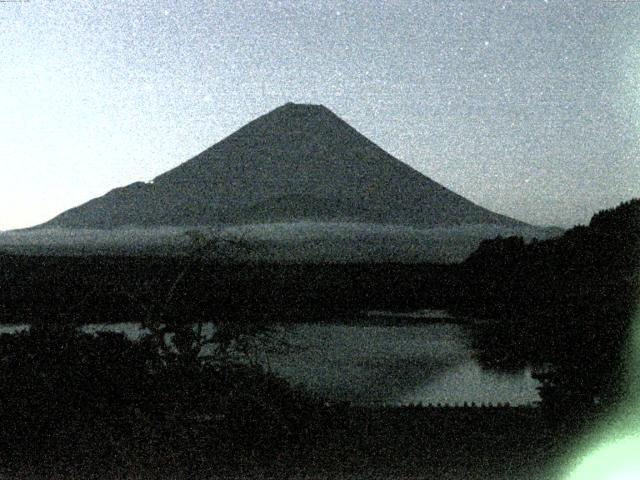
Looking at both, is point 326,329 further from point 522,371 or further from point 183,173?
point 183,173

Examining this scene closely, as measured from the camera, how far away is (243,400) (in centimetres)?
1123

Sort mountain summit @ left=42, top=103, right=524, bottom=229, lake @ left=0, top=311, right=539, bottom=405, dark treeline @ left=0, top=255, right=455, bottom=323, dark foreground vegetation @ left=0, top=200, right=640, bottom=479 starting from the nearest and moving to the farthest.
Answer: dark foreground vegetation @ left=0, top=200, right=640, bottom=479 → dark treeline @ left=0, top=255, right=455, bottom=323 → lake @ left=0, top=311, right=539, bottom=405 → mountain summit @ left=42, top=103, right=524, bottom=229

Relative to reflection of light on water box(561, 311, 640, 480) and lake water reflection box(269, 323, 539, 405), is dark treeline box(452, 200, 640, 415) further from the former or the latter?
lake water reflection box(269, 323, 539, 405)

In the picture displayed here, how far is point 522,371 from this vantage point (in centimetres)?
2902

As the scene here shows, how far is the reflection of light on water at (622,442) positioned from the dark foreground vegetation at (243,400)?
129mm

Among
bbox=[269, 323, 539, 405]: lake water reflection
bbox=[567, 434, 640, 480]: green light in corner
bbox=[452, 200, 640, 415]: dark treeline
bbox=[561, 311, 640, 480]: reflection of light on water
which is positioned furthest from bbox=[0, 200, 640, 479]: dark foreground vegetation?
bbox=[269, 323, 539, 405]: lake water reflection

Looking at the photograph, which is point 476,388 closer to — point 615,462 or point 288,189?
point 615,462

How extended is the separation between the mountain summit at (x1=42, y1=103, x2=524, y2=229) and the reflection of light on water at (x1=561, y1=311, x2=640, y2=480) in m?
121

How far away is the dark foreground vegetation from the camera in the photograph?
1006 cm

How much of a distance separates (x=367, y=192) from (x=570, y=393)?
13895 centimetres

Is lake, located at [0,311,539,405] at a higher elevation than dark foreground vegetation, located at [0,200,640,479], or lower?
lower

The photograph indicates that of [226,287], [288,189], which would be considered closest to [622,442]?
[226,287]

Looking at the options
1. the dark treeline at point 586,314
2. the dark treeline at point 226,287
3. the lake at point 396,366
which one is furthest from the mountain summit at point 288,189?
the dark treeline at point 586,314

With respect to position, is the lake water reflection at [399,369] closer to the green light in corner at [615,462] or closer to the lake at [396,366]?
the lake at [396,366]
